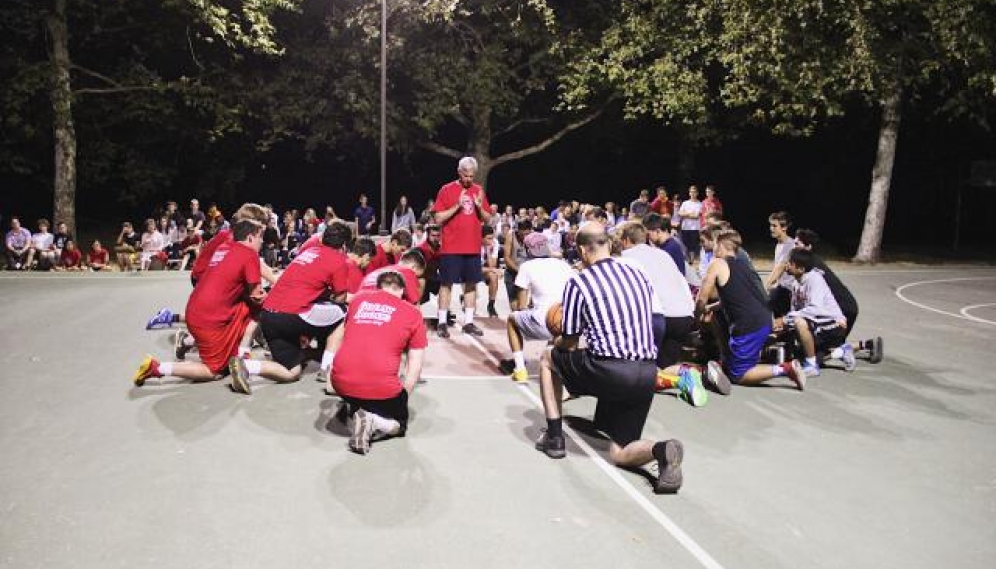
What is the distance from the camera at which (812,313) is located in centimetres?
830

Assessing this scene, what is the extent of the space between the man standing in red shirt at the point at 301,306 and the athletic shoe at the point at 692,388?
3.12 m

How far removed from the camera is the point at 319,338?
754 centimetres

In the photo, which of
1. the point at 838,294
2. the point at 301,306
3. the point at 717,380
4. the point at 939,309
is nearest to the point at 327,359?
the point at 301,306

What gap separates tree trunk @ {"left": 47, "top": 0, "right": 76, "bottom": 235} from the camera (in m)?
19.7

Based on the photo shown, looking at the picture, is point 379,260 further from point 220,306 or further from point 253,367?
point 253,367

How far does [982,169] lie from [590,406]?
82.3 ft

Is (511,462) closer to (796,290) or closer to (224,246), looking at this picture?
(224,246)

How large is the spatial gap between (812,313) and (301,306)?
5068 mm

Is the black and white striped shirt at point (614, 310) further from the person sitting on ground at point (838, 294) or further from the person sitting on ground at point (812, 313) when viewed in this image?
the person sitting on ground at point (838, 294)

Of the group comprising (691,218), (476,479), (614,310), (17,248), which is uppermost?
(691,218)

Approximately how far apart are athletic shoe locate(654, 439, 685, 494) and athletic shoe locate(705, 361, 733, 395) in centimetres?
254

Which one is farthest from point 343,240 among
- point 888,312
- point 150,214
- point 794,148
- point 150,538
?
point 794,148

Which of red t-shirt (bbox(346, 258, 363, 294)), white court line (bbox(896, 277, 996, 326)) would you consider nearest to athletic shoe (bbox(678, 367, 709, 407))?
red t-shirt (bbox(346, 258, 363, 294))

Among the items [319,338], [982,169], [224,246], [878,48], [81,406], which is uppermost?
[878,48]
